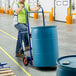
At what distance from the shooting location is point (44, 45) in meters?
6.01

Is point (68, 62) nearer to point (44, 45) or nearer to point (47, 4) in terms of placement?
point (44, 45)

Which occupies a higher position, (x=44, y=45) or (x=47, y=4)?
(x=47, y=4)

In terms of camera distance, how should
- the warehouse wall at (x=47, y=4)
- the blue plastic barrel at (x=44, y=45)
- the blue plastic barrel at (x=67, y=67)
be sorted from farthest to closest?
the warehouse wall at (x=47, y=4)
the blue plastic barrel at (x=44, y=45)
the blue plastic barrel at (x=67, y=67)

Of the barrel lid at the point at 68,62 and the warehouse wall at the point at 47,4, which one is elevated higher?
the warehouse wall at the point at 47,4

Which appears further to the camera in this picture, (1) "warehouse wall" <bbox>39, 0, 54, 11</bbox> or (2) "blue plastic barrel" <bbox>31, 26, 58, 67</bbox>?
(1) "warehouse wall" <bbox>39, 0, 54, 11</bbox>

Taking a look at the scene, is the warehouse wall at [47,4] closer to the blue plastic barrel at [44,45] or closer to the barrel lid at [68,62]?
the blue plastic barrel at [44,45]

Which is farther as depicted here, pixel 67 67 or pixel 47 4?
pixel 47 4

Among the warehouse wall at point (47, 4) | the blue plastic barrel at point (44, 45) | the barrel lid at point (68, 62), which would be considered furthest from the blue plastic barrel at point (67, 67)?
the warehouse wall at point (47, 4)

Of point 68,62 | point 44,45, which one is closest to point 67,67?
point 68,62

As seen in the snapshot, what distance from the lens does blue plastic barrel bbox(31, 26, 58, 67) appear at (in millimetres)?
5961

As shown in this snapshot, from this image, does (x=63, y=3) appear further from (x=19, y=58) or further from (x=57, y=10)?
(x=19, y=58)

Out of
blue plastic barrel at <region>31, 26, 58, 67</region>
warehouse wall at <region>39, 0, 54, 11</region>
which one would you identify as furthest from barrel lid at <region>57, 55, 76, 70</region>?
warehouse wall at <region>39, 0, 54, 11</region>

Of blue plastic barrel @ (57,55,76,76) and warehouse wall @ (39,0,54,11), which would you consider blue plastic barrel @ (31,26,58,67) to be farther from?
warehouse wall @ (39,0,54,11)

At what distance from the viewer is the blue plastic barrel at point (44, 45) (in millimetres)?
5961
